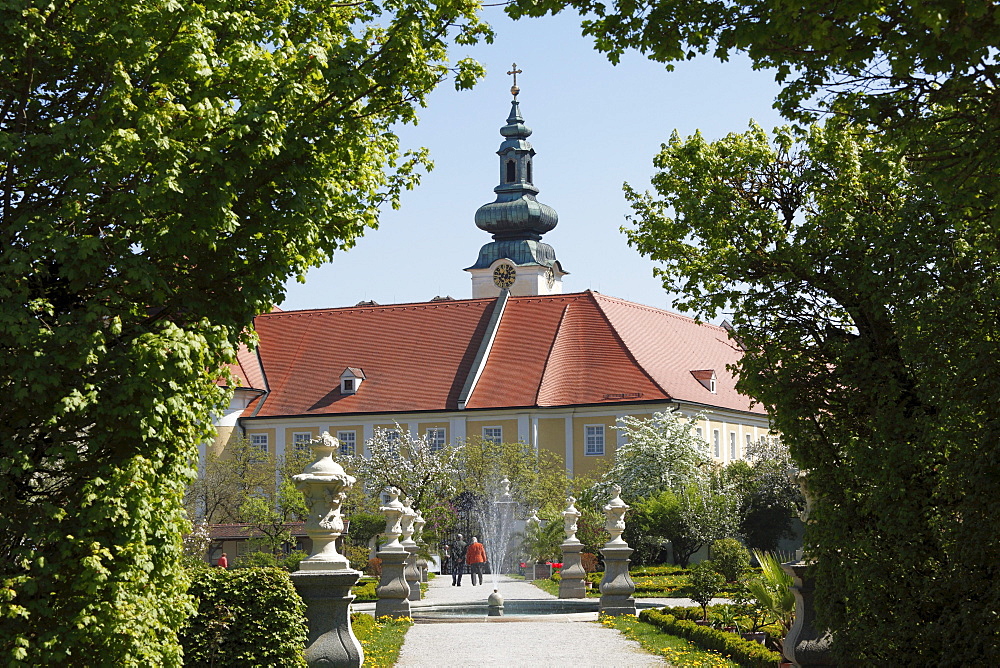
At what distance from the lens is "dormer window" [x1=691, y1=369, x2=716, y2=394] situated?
56281 mm

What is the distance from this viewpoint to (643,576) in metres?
34.2

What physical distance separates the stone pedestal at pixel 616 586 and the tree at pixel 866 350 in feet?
35.7

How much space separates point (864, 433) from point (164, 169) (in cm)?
676

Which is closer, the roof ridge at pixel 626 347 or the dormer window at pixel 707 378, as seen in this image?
the roof ridge at pixel 626 347

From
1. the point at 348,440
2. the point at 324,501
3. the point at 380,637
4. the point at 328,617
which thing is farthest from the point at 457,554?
the point at 328,617

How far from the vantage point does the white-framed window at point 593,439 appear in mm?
52094

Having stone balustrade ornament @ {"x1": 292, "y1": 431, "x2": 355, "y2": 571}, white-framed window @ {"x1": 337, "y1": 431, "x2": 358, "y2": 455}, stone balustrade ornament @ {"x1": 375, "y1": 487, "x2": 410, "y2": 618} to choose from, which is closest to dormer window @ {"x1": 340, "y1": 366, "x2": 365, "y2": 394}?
white-framed window @ {"x1": 337, "y1": 431, "x2": 358, "y2": 455}

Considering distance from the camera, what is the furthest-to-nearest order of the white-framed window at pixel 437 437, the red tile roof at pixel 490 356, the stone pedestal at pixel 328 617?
the red tile roof at pixel 490 356 → the white-framed window at pixel 437 437 → the stone pedestal at pixel 328 617

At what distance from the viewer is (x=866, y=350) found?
11164mm

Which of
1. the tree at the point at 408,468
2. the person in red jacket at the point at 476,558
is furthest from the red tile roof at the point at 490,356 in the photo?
the person in red jacket at the point at 476,558

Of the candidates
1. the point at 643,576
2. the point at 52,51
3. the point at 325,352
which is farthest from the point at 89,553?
the point at 325,352

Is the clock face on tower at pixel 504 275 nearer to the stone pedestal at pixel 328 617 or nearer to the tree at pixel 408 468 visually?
the tree at pixel 408 468

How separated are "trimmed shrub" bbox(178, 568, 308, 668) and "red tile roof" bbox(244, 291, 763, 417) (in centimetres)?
4010

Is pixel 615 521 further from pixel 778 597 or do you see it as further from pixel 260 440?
pixel 260 440
